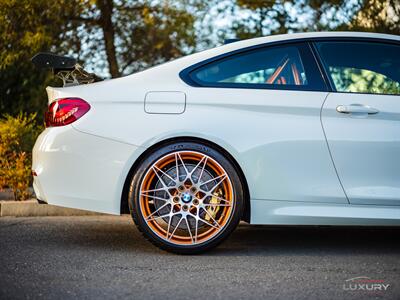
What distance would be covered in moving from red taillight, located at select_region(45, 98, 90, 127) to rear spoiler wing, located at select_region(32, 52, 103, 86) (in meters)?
0.29

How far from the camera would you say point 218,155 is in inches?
190

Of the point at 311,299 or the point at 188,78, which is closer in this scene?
the point at 311,299

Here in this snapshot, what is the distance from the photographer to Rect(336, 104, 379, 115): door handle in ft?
15.9

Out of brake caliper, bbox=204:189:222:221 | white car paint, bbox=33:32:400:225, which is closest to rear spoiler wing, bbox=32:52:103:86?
white car paint, bbox=33:32:400:225

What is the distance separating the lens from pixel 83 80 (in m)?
5.38

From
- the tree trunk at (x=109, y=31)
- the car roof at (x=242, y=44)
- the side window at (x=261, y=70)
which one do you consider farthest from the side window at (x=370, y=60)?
the tree trunk at (x=109, y=31)

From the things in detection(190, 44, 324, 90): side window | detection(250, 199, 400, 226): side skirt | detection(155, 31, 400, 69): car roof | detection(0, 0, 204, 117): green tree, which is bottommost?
detection(250, 199, 400, 226): side skirt

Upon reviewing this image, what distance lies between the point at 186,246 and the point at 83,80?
61.2 inches

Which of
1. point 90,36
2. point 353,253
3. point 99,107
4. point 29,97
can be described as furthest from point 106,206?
point 90,36

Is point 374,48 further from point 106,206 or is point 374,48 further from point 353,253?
point 106,206

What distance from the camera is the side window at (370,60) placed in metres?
5.14

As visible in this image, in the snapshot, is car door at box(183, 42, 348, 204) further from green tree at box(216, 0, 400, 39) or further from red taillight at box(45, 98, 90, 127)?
green tree at box(216, 0, 400, 39)

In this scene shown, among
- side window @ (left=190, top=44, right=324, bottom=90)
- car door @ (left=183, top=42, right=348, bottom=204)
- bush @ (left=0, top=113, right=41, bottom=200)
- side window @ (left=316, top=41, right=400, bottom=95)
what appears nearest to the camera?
car door @ (left=183, top=42, right=348, bottom=204)

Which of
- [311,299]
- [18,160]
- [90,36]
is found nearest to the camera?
[311,299]
